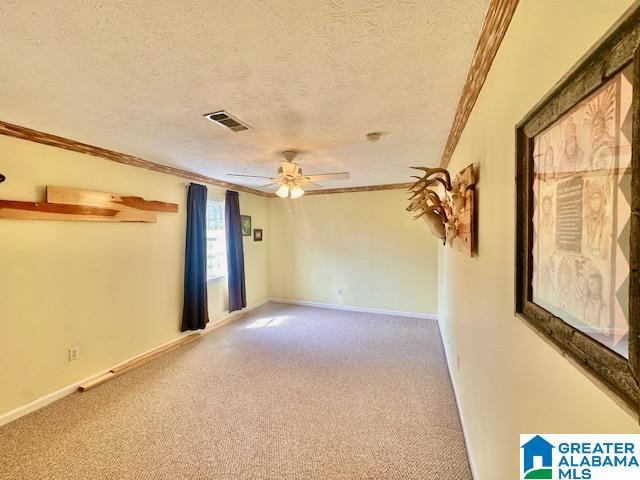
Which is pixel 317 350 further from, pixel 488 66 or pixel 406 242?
pixel 488 66

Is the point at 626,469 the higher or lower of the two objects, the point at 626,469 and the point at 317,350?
the higher

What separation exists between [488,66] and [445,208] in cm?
123

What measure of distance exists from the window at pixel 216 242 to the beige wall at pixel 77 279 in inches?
26.6

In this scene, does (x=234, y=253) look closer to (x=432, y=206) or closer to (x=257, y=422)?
Answer: (x=257, y=422)

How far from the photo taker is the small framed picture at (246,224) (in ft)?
16.0

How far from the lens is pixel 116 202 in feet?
9.14

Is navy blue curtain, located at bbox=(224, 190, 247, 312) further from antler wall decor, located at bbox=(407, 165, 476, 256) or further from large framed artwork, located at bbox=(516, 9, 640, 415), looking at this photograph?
large framed artwork, located at bbox=(516, 9, 640, 415)

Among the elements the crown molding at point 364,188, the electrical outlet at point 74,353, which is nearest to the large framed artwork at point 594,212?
the electrical outlet at point 74,353

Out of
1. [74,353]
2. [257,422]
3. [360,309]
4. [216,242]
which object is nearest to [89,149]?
[74,353]

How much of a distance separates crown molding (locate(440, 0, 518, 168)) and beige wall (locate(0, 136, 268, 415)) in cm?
327

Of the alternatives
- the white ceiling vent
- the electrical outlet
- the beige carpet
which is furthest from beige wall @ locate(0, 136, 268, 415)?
the white ceiling vent

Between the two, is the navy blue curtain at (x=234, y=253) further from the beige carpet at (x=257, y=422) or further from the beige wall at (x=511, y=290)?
the beige wall at (x=511, y=290)

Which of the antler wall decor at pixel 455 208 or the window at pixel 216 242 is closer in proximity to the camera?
the antler wall decor at pixel 455 208

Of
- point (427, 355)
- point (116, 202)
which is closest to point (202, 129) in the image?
point (116, 202)
